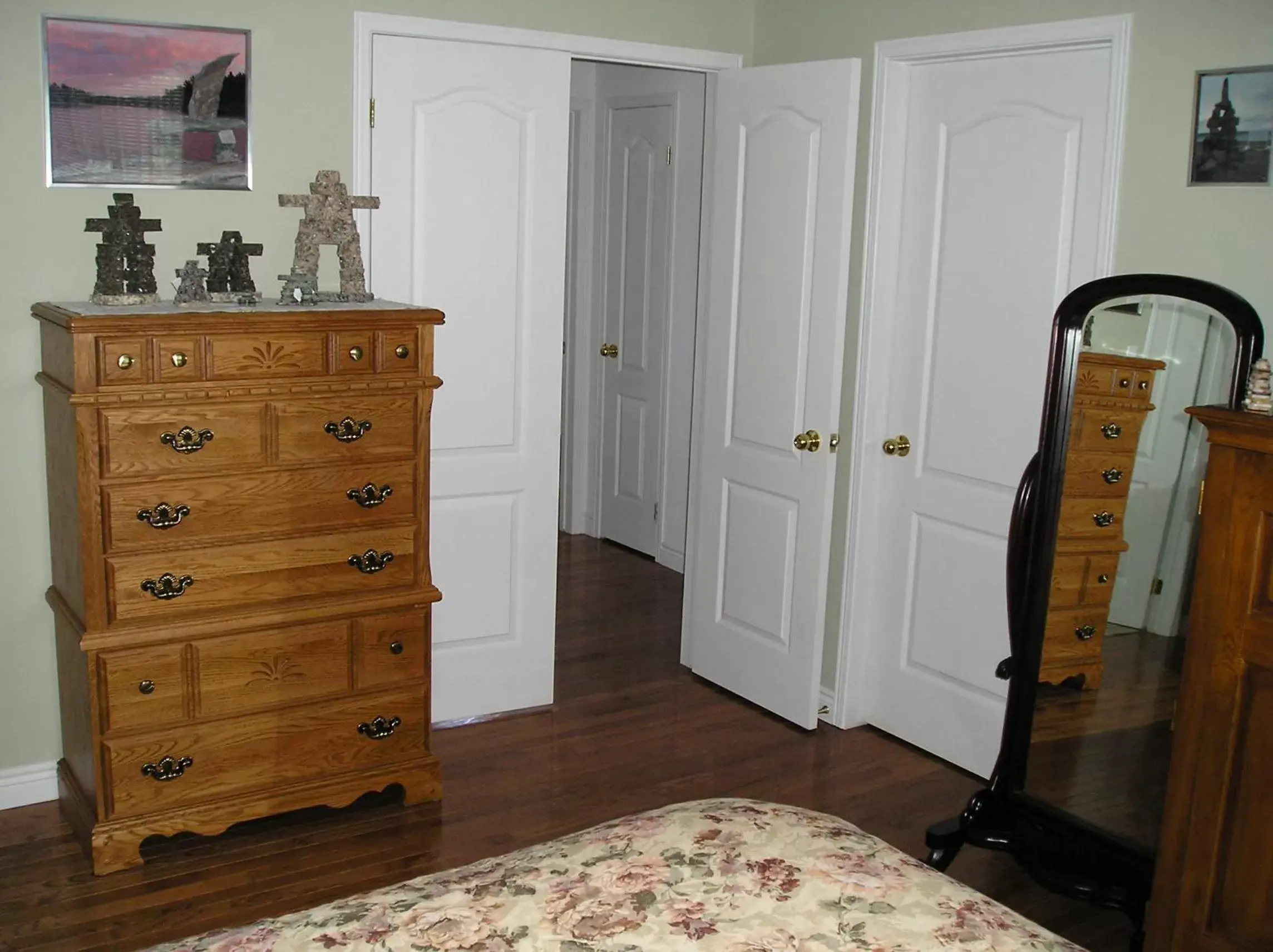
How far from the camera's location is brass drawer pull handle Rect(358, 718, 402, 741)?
141 inches

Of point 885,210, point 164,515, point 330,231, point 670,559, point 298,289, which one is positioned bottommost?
point 670,559

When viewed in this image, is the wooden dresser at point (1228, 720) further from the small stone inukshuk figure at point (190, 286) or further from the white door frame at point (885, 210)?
the small stone inukshuk figure at point (190, 286)

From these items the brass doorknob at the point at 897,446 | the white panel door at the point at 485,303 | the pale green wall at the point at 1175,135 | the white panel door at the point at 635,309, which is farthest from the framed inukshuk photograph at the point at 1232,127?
the white panel door at the point at 635,309

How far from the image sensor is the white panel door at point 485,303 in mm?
3949

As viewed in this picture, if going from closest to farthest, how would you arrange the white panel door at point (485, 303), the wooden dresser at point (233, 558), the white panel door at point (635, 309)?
the wooden dresser at point (233, 558) < the white panel door at point (485, 303) < the white panel door at point (635, 309)

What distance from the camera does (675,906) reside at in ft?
6.03

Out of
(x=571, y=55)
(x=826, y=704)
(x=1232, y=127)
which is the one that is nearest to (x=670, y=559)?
(x=826, y=704)

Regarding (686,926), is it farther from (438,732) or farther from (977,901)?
(438,732)

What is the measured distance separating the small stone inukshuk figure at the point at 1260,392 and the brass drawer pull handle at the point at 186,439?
240 cm

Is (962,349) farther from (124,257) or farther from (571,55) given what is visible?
(124,257)

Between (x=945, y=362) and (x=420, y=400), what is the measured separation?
1.65 meters

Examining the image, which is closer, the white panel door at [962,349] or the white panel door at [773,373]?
the white panel door at [962,349]

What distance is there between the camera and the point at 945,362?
13.1 ft

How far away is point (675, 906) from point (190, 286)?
224 centimetres
